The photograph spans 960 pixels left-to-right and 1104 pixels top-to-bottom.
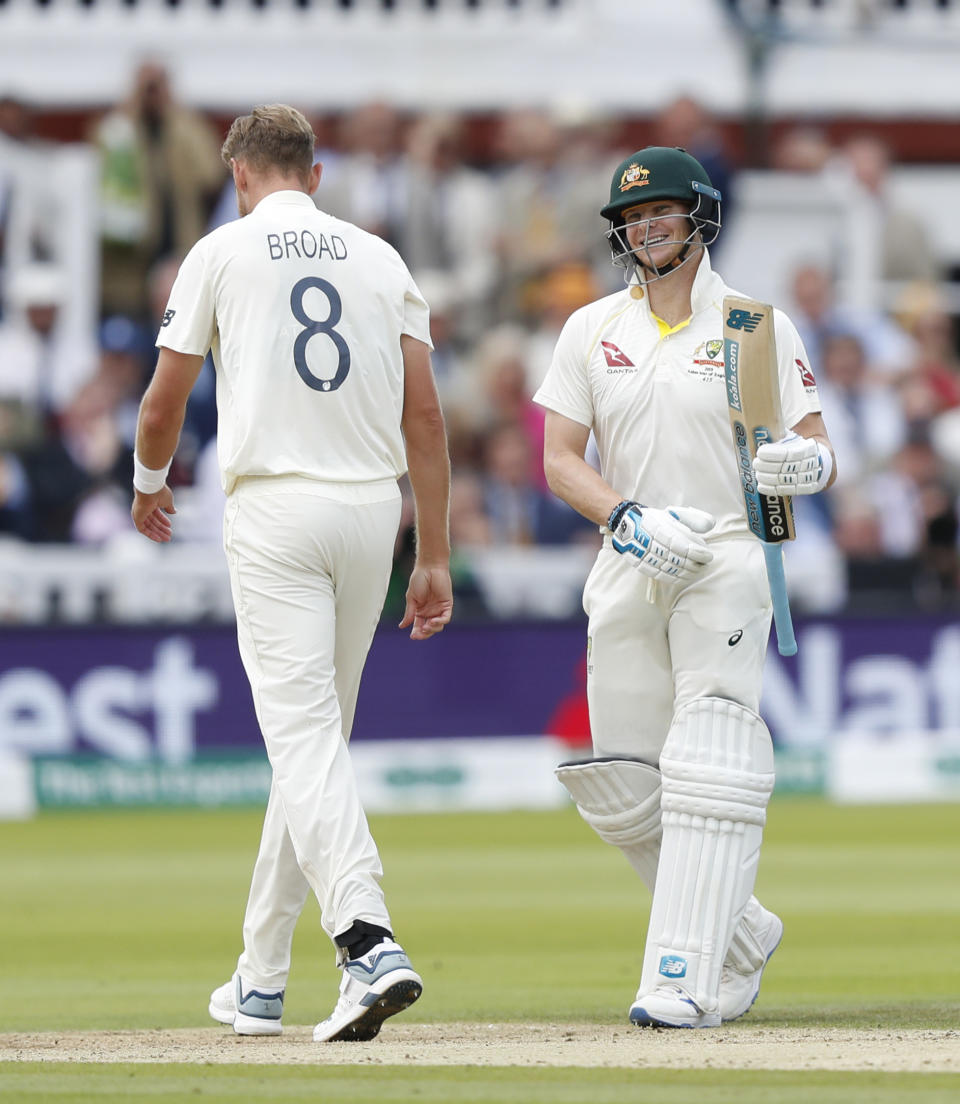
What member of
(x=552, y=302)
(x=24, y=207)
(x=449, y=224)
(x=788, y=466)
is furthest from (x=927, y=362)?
(x=788, y=466)

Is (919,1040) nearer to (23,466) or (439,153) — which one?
(23,466)

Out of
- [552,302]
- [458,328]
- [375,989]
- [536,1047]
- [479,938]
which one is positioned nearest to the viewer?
[375,989]

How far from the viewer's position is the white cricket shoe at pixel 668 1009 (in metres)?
5.27

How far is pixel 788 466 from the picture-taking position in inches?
207

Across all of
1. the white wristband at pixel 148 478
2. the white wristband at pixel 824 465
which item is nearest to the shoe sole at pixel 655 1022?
the white wristband at pixel 824 465

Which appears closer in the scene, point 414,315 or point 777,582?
point 414,315

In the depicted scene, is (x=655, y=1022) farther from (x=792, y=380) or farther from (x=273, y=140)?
(x=273, y=140)

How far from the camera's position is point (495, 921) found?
809 cm

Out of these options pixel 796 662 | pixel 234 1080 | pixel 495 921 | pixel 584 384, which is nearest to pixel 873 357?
pixel 796 662

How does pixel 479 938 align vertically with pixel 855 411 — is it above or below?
below

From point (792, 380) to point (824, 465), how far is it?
0.26 m

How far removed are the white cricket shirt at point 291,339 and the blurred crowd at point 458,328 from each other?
7.45 meters

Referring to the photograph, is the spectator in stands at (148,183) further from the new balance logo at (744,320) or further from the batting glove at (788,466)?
the batting glove at (788,466)

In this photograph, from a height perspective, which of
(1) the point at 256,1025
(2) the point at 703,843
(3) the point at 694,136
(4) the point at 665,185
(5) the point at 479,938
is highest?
(3) the point at 694,136
